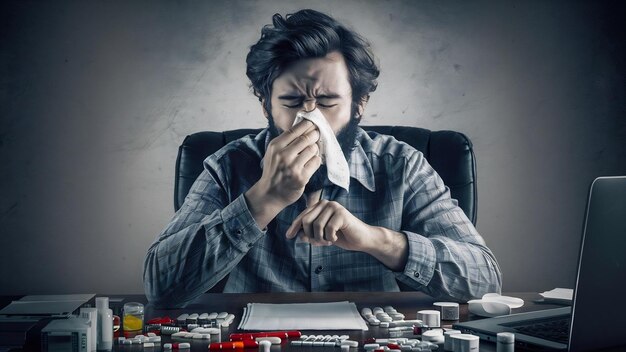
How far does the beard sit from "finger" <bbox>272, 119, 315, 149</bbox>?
5.6 inches

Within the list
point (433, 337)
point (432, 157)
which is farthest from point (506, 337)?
point (432, 157)

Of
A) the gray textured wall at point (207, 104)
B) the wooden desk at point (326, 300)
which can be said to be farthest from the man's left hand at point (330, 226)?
the gray textured wall at point (207, 104)

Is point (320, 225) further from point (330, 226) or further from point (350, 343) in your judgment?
point (350, 343)

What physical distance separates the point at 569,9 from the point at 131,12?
5.55 ft

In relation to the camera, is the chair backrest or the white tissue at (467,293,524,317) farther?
the chair backrest

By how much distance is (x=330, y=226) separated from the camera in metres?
1.71

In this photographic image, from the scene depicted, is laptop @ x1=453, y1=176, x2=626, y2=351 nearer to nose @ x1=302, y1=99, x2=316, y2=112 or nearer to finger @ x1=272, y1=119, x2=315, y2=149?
finger @ x1=272, y1=119, x2=315, y2=149

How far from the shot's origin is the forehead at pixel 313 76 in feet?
7.09

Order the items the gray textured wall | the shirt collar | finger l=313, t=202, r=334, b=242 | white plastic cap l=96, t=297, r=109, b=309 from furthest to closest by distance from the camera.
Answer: the gray textured wall, the shirt collar, finger l=313, t=202, r=334, b=242, white plastic cap l=96, t=297, r=109, b=309

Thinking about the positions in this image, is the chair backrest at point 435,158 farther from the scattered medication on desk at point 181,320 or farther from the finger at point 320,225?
the scattered medication on desk at point 181,320

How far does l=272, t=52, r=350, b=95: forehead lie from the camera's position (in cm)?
216

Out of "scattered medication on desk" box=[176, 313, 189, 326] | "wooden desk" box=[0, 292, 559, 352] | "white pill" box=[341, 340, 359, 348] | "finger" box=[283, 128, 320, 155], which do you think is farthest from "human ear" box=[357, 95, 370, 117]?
"white pill" box=[341, 340, 359, 348]

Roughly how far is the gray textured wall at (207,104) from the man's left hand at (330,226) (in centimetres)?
89

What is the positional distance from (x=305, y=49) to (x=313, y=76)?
10 centimetres
